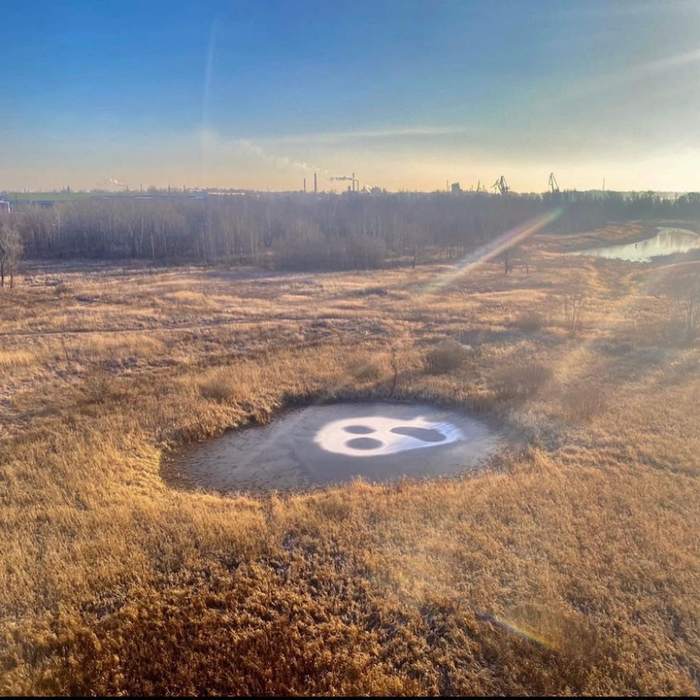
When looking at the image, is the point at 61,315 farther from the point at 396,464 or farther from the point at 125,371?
the point at 396,464

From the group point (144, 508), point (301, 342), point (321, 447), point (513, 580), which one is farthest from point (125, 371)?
point (513, 580)

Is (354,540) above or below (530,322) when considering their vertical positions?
below

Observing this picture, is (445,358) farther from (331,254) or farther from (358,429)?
(331,254)

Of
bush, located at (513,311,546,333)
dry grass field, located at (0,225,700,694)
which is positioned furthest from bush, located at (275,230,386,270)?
dry grass field, located at (0,225,700,694)

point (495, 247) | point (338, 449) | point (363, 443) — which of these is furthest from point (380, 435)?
point (495, 247)

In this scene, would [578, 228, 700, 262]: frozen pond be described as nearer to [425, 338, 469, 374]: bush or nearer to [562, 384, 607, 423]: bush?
[425, 338, 469, 374]: bush

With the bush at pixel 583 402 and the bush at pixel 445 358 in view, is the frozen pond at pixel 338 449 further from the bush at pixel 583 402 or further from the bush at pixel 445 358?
the bush at pixel 445 358
